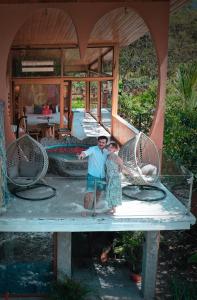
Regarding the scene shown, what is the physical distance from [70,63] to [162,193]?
7943 mm

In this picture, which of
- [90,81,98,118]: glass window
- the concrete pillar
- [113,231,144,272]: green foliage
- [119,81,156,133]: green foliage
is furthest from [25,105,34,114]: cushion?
the concrete pillar

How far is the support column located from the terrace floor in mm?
1073

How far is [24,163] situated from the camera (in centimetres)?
848

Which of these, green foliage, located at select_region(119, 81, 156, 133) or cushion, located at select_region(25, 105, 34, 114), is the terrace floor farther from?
green foliage, located at select_region(119, 81, 156, 133)

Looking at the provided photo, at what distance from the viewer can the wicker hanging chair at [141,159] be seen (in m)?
8.14

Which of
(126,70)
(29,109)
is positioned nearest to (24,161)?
(29,109)

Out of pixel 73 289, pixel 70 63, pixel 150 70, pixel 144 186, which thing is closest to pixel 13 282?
pixel 73 289

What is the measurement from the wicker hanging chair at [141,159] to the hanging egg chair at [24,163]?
5.45ft

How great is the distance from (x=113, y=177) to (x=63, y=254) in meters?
2.53

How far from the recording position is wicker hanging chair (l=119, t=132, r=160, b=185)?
8.14 meters

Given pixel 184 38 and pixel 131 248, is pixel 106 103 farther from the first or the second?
pixel 184 38

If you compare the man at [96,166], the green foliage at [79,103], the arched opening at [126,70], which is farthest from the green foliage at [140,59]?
the man at [96,166]

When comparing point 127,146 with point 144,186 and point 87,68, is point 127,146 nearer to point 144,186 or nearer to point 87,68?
point 144,186

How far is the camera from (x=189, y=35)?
Result: 25312 millimetres
